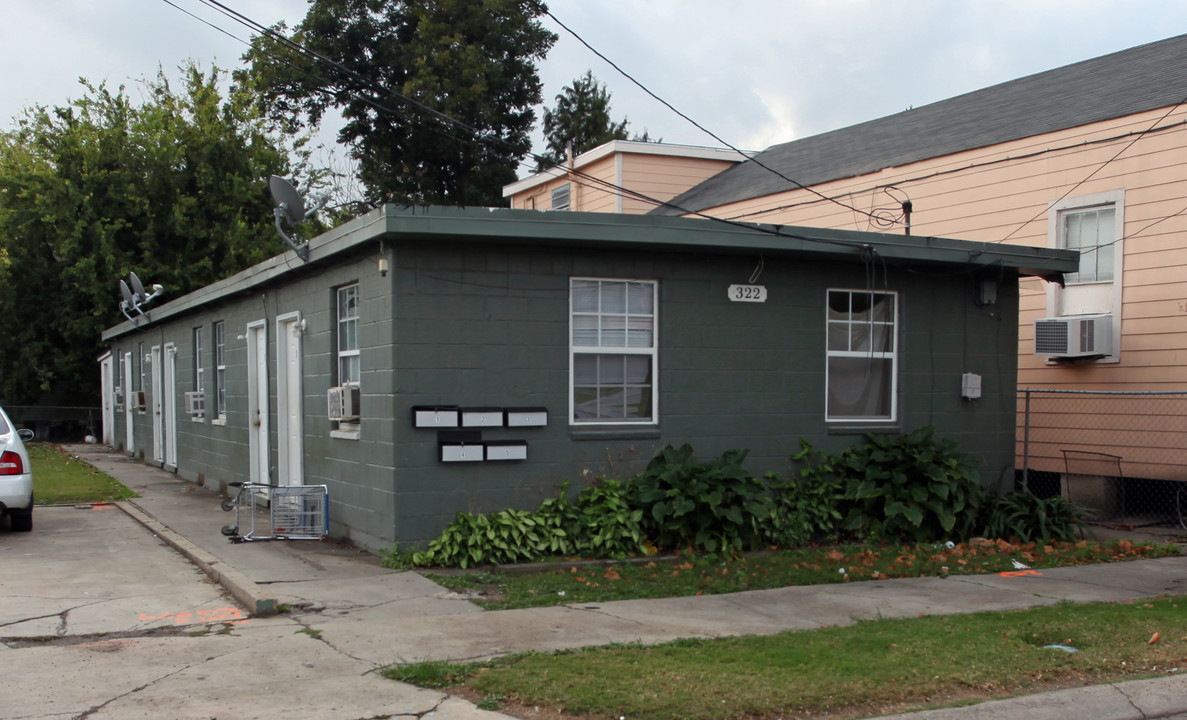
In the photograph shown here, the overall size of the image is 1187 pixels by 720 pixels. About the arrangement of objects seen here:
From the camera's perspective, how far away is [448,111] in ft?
110

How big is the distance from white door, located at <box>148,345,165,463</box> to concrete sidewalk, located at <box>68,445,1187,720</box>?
9975 millimetres

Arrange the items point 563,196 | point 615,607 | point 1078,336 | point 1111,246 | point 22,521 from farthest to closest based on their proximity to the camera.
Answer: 1. point 563,196
2. point 1111,246
3. point 1078,336
4. point 22,521
5. point 615,607

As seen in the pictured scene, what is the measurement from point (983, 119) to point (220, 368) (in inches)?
497

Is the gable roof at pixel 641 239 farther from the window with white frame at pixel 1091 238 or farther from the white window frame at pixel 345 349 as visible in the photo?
the window with white frame at pixel 1091 238

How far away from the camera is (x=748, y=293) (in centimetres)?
1051

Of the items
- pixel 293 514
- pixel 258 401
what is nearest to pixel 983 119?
pixel 258 401

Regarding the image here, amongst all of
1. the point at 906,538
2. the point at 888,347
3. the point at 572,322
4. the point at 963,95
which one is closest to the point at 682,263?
the point at 572,322

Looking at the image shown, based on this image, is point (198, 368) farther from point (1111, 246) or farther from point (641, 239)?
point (1111, 246)

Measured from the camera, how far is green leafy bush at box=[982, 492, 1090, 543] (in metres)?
10.9

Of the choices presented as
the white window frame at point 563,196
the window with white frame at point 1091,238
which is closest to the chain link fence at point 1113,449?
the window with white frame at point 1091,238

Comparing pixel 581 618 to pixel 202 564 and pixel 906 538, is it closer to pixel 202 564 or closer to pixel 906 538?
pixel 202 564

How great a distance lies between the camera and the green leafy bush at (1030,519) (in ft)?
35.7

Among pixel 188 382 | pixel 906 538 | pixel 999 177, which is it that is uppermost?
pixel 999 177

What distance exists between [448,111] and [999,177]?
896 inches
